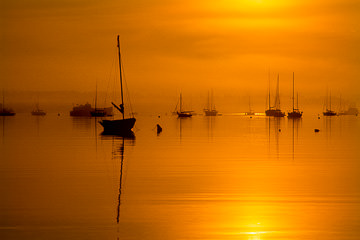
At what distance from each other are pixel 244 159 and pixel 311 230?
1998 centimetres

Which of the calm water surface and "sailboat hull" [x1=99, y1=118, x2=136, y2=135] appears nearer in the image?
the calm water surface

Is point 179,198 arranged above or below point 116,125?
below

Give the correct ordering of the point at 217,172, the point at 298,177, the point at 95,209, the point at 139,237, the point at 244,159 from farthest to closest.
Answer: the point at 244,159 < the point at 217,172 < the point at 298,177 < the point at 95,209 < the point at 139,237

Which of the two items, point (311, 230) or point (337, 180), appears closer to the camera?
point (311, 230)

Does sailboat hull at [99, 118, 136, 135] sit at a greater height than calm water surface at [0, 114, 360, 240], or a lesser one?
greater

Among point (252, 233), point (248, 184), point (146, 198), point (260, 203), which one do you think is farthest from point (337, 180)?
point (252, 233)

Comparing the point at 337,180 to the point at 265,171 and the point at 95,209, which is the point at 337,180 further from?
the point at 95,209

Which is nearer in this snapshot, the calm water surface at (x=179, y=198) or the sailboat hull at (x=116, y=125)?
the calm water surface at (x=179, y=198)

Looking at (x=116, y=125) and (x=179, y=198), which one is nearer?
(x=179, y=198)

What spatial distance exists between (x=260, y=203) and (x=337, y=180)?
23.4 feet

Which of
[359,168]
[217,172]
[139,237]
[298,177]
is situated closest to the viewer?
[139,237]

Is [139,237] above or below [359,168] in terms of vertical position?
below

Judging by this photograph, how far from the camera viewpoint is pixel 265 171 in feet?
92.2

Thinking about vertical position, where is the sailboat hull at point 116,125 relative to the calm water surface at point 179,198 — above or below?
above
